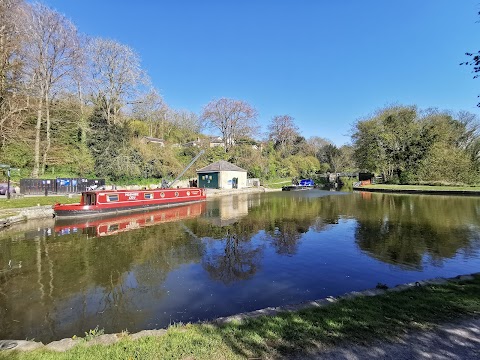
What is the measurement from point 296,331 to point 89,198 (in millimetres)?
16104

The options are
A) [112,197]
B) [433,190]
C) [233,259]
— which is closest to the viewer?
[233,259]

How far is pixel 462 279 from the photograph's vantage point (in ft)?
17.7

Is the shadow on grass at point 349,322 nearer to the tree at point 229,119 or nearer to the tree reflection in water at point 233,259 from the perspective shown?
the tree reflection in water at point 233,259

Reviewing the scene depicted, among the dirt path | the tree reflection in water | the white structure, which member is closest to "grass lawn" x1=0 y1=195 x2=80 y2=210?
the tree reflection in water

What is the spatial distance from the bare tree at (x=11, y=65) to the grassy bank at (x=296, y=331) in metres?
19.6

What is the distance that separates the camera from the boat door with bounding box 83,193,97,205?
16.2 m

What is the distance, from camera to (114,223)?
565 inches

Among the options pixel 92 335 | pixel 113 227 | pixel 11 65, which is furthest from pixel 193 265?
pixel 11 65

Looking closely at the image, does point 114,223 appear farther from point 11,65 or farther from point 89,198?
point 11,65

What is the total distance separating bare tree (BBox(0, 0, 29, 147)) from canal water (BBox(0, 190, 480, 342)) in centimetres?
931

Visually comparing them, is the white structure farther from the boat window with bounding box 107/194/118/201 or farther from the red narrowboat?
the boat window with bounding box 107/194/118/201

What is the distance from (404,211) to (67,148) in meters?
28.2

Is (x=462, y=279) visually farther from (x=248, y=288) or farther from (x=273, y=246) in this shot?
(x=273, y=246)

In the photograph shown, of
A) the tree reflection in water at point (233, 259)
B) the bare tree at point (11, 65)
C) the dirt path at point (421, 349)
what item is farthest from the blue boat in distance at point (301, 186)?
the dirt path at point (421, 349)
